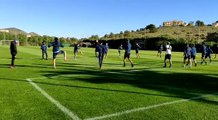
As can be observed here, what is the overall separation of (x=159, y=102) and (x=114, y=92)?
84.3 inches

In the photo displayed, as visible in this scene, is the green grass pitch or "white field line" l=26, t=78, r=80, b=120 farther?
the green grass pitch

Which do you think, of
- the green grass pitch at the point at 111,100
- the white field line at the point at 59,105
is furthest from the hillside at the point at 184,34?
the white field line at the point at 59,105

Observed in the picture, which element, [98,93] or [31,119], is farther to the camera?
[98,93]

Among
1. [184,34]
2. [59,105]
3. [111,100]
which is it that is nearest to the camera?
[59,105]

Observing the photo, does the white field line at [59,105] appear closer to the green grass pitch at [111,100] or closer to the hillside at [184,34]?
the green grass pitch at [111,100]

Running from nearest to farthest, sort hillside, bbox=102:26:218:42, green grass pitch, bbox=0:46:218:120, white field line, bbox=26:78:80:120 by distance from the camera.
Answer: white field line, bbox=26:78:80:120 < green grass pitch, bbox=0:46:218:120 < hillside, bbox=102:26:218:42

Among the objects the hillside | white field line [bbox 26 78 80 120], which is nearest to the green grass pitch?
white field line [bbox 26 78 80 120]

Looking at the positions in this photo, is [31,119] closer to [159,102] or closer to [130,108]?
[130,108]

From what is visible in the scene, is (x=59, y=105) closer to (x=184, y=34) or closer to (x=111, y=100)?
(x=111, y=100)

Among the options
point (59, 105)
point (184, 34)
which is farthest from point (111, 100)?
point (184, 34)

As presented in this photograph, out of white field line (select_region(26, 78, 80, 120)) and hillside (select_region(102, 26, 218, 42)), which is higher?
hillside (select_region(102, 26, 218, 42))

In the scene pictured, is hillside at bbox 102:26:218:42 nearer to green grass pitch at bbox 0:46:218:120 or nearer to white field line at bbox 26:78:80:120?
green grass pitch at bbox 0:46:218:120

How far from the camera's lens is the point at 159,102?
31.8 feet

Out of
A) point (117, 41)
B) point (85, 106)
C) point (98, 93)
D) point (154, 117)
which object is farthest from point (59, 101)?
point (117, 41)
